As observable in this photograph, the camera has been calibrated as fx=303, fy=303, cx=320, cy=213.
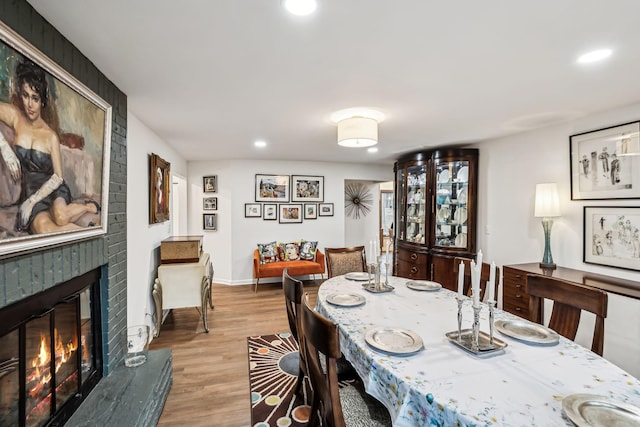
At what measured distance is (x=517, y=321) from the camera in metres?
1.74

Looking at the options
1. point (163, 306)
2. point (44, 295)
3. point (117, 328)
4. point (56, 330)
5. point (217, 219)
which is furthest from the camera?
point (217, 219)

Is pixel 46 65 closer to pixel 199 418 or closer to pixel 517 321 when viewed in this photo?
pixel 199 418

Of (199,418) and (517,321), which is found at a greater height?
(517,321)

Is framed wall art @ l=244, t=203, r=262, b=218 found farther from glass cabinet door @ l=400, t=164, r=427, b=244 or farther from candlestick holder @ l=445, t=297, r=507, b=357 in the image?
candlestick holder @ l=445, t=297, r=507, b=357

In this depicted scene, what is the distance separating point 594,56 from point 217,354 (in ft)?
11.9

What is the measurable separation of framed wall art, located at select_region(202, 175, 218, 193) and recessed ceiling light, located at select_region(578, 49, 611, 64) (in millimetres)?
5111

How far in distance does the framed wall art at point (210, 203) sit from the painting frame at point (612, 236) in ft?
17.1

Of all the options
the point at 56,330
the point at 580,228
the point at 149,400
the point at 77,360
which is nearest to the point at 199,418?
the point at 149,400

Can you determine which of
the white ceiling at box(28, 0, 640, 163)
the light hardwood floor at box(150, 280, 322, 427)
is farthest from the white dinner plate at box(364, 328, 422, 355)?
the white ceiling at box(28, 0, 640, 163)

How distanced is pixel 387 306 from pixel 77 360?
1.93 meters

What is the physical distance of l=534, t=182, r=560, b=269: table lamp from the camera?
3031 mm

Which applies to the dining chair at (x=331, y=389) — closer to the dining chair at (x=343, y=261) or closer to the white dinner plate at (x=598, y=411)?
the white dinner plate at (x=598, y=411)

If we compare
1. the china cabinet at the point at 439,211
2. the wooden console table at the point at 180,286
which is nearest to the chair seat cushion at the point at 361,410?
the wooden console table at the point at 180,286

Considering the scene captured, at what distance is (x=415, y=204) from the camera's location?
4.66 metres
